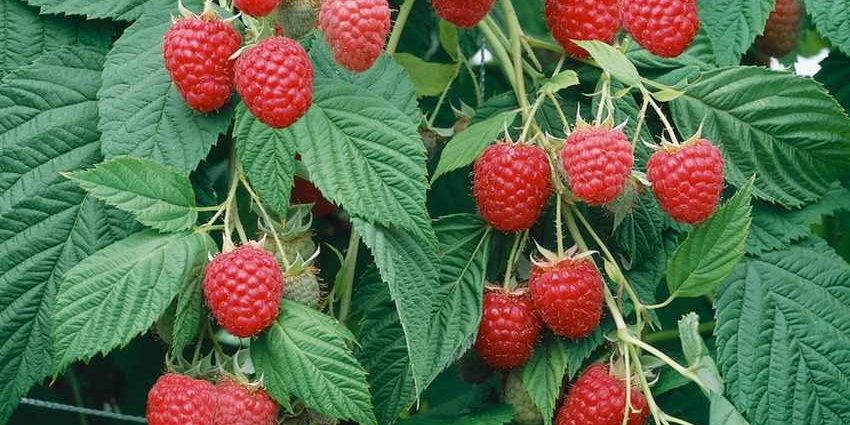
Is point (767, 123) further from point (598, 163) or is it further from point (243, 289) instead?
point (243, 289)

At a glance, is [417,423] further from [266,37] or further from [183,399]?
[266,37]

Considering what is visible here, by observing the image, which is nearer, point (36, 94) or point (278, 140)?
point (278, 140)

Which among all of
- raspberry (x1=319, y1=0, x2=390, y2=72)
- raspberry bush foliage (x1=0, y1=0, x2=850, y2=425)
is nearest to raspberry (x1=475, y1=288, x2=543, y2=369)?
raspberry bush foliage (x1=0, y1=0, x2=850, y2=425)

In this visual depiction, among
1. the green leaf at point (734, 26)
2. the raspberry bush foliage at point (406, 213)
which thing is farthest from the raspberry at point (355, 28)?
the green leaf at point (734, 26)

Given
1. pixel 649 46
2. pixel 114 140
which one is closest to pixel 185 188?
pixel 114 140

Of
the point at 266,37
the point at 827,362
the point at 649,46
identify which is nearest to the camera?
the point at 266,37

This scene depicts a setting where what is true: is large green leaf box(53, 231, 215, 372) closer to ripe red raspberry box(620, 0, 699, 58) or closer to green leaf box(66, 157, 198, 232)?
green leaf box(66, 157, 198, 232)
